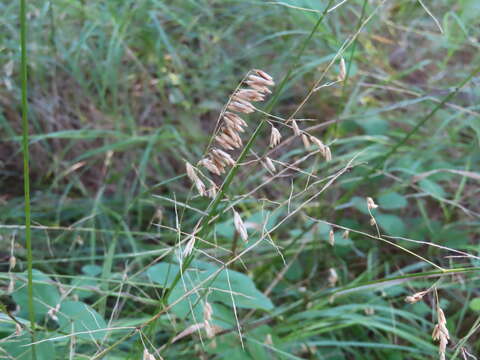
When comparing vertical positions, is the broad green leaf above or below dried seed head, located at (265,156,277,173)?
below

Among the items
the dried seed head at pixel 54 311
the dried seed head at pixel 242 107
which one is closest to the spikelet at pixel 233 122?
the dried seed head at pixel 242 107

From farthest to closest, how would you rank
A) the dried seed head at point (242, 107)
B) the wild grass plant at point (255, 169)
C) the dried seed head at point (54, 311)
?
1. the wild grass plant at point (255, 169)
2. the dried seed head at point (54, 311)
3. the dried seed head at point (242, 107)

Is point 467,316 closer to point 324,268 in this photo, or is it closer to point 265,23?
point 324,268

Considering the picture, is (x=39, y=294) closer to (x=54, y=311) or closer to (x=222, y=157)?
(x=54, y=311)

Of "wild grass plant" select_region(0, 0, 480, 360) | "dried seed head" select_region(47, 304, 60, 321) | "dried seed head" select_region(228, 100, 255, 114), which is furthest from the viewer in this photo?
"wild grass plant" select_region(0, 0, 480, 360)

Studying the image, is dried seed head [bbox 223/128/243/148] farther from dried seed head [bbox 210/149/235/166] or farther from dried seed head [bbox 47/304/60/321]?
dried seed head [bbox 47/304/60/321]

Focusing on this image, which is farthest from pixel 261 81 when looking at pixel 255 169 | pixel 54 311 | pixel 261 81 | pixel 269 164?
pixel 255 169

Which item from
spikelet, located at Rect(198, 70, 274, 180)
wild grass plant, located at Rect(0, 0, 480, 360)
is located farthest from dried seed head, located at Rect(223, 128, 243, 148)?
wild grass plant, located at Rect(0, 0, 480, 360)

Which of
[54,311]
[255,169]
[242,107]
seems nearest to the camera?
[242,107]

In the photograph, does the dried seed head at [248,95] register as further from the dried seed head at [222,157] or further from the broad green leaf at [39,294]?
the broad green leaf at [39,294]
